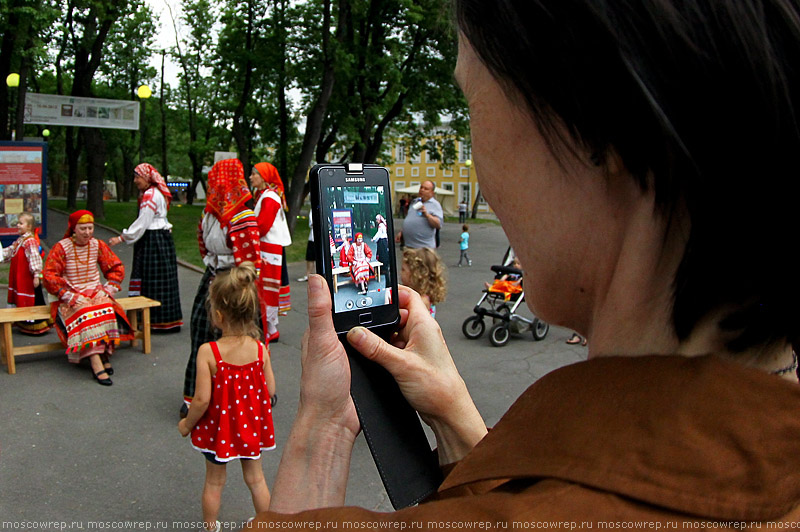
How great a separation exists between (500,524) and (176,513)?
3537 millimetres

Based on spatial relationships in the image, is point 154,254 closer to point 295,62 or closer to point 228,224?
point 228,224

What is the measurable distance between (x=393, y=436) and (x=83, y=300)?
5.96 m

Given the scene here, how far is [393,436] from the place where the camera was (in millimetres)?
1025

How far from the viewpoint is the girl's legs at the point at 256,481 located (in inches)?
134

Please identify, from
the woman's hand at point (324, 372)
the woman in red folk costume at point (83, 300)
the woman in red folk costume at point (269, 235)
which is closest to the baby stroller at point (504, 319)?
the woman in red folk costume at point (269, 235)

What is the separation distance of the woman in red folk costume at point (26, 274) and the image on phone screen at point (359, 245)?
6.99 meters

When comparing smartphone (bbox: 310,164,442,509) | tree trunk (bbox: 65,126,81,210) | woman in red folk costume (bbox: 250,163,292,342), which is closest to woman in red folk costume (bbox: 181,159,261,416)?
woman in red folk costume (bbox: 250,163,292,342)

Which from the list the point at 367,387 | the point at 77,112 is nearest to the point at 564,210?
the point at 367,387

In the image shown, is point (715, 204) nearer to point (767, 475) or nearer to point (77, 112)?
point (767, 475)

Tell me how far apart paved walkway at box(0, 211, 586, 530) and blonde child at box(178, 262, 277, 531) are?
0.88 feet

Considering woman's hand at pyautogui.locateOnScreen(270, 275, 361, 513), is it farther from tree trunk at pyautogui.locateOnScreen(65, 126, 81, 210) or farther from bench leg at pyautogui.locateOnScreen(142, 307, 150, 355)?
tree trunk at pyautogui.locateOnScreen(65, 126, 81, 210)

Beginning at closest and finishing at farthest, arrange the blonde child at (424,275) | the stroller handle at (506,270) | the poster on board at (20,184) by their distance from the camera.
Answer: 1. the blonde child at (424,275)
2. the stroller handle at (506,270)
3. the poster on board at (20,184)

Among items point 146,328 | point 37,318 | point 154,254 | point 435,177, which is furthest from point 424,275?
point 435,177

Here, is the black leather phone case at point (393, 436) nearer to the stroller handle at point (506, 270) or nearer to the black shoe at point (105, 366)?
the black shoe at point (105, 366)
